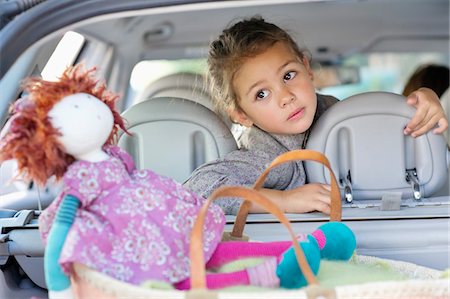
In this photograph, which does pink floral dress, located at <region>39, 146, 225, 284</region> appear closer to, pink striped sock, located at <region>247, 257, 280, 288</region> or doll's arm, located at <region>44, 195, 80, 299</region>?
doll's arm, located at <region>44, 195, 80, 299</region>

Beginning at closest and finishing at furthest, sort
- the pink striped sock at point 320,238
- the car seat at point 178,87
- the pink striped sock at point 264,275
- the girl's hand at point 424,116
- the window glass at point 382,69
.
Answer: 1. the pink striped sock at point 264,275
2. the pink striped sock at point 320,238
3. the girl's hand at point 424,116
4. the car seat at point 178,87
5. the window glass at point 382,69

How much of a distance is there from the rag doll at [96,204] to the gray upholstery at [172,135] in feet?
2.65

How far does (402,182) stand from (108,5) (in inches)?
34.8

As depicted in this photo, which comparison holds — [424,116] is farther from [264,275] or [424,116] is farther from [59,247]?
[59,247]

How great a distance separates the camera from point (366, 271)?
1.46 meters

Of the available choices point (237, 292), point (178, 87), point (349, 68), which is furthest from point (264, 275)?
point (349, 68)

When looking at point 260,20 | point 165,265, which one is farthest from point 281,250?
point 260,20

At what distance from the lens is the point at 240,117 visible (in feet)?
7.25

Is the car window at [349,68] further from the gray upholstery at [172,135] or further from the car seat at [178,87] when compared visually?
the gray upholstery at [172,135]

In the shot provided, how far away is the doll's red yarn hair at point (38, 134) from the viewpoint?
134 cm

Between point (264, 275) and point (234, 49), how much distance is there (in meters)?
0.87

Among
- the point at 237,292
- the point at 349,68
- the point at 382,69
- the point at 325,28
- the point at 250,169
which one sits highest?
the point at 237,292

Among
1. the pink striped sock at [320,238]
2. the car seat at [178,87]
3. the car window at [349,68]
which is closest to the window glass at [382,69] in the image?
the car window at [349,68]

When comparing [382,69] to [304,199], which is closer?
[304,199]
